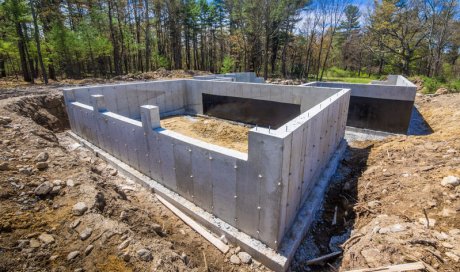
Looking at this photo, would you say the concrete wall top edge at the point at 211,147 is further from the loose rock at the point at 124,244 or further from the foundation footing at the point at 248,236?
the loose rock at the point at 124,244

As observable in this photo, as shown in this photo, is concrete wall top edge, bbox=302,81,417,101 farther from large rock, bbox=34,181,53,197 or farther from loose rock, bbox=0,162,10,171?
loose rock, bbox=0,162,10,171

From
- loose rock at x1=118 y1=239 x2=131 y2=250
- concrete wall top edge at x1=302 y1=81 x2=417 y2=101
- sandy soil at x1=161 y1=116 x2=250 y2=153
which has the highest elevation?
concrete wall top edge at x1=302 y1=81 x2=417 y2=101

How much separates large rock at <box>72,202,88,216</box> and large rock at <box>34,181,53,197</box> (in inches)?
25.6

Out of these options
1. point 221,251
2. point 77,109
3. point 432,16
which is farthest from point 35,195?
point 432,16

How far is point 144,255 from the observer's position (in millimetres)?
2494

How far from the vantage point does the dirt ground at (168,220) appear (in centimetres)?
245

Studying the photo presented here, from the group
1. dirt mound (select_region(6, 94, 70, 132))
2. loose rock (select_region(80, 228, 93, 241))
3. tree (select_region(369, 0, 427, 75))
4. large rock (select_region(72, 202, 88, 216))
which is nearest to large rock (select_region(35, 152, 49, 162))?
large rock (select_region(72, 202, 88, 216))

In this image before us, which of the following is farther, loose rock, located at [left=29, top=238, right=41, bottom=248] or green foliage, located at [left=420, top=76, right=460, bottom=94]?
green foliage, located at [left=420, top=76, right=460, bottom=94]

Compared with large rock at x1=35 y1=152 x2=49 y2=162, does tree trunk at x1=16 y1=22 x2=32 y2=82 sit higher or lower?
higher

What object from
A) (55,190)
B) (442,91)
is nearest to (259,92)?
(55,190)

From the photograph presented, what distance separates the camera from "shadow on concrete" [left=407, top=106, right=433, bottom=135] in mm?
8375

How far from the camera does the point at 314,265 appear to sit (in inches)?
127

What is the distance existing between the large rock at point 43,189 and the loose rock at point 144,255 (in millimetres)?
1941

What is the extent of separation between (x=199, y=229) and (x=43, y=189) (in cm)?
244
